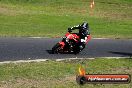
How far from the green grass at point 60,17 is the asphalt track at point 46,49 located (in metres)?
1.97

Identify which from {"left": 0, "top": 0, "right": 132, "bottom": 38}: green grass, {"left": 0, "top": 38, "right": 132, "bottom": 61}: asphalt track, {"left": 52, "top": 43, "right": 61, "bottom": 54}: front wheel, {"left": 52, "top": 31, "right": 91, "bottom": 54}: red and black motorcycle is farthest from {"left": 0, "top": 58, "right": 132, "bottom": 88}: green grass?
{"left": 0, "top": 0, "right": 132, "bottom": 38}: green grass

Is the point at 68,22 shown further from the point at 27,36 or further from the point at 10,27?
the point at 27,36

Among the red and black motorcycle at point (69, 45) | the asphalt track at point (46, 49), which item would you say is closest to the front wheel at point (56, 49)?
the red and black motorcycle at point (69, 45)

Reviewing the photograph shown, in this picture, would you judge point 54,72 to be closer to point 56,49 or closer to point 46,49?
point 56,49

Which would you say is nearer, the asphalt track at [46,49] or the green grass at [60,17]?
the asphalt track at [46,49]

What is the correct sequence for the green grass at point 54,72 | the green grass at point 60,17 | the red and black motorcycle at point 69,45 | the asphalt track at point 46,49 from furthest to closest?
the green grass at point 60,17 → the red and black motorcycle at point 69,45 → the asphalt track at point 46,49 → the green grass at point 54,72

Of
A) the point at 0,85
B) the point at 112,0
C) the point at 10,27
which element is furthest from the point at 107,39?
the point at 112,0

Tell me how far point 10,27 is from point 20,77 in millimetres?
12518

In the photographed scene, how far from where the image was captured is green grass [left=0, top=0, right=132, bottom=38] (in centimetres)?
2328

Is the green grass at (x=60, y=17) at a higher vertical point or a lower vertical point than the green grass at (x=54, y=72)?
lower

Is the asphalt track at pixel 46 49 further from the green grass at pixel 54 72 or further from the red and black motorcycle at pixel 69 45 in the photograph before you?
the green grass at pixel 54 72

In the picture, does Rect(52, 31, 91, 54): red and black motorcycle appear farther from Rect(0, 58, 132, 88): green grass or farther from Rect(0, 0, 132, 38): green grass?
Rect(0, 0, 132, 38): green grass

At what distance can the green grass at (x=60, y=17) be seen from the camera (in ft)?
76.4

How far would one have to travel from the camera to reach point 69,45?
16.7 metres
